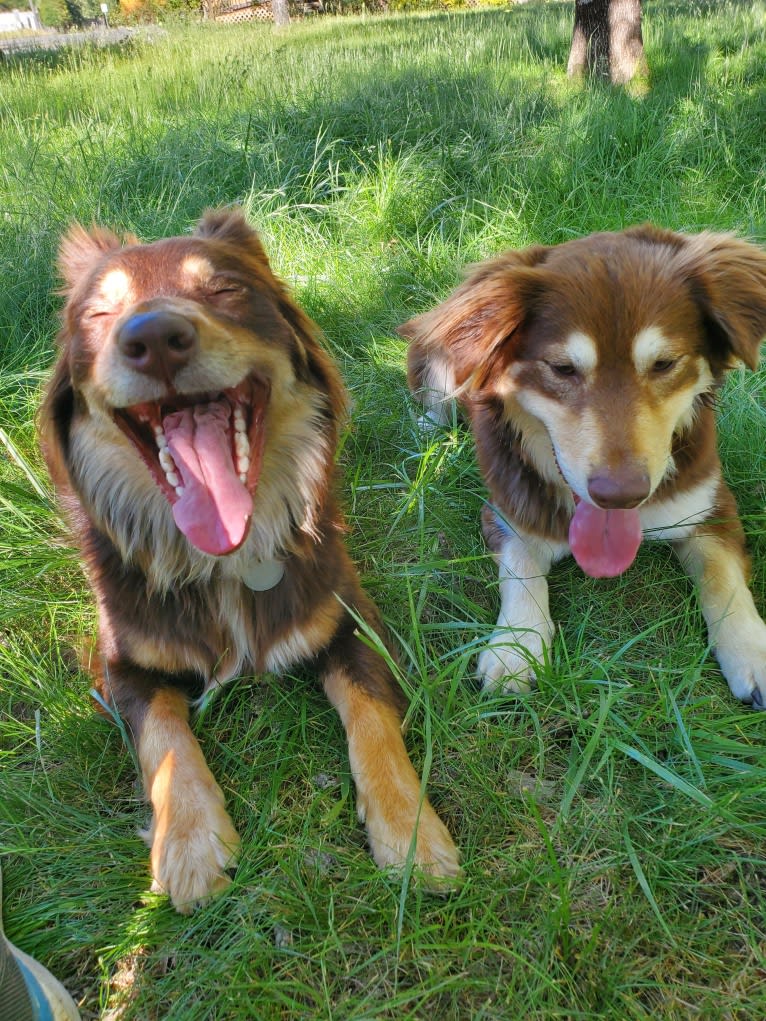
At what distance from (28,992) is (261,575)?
3.48 ft

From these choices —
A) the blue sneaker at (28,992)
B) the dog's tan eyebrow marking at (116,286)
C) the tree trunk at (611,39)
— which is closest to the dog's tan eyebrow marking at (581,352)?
the dog's tan eyebrow marking at (116,286)

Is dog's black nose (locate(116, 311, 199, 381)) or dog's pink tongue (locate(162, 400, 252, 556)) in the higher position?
dog's black nose (locate(116, 311, 199, 381))

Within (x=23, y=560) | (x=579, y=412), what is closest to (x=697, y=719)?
(x=579, y=412)

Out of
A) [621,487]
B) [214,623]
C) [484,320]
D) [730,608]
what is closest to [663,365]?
[621,487]

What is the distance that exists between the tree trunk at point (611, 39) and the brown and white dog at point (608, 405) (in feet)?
15.3

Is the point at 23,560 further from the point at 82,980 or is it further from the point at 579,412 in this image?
the point at 579,412

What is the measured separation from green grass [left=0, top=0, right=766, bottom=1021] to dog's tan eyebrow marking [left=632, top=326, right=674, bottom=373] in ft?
2.56

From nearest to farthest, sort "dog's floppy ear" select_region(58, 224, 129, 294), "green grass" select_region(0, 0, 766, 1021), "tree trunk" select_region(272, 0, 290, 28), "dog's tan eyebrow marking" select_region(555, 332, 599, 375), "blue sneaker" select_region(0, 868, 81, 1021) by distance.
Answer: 1. "blue sneaker" select_region(0, 868, 81, 1021)
2. "green grass" select_region(0, 0, 766, 1021)
3. "dog's tan eyebrow marking" select_region(555, 332, 599, 375)
4. "dog's floppy ear" select_region(58, 224, 129, 294)
5. "tree trunk" select_region(272, 0, 290, 28)

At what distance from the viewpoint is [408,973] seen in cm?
148

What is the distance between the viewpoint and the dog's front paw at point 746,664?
1977 mm

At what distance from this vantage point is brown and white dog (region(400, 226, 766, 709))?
1.94 metres

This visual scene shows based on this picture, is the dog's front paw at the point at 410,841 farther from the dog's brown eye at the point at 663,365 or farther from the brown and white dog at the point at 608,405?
the dog's brown eye at the point at 663,365

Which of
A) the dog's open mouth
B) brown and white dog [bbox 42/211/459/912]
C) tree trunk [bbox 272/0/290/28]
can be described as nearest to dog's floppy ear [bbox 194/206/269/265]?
brown and white dog [bbox 42/211/459/912]

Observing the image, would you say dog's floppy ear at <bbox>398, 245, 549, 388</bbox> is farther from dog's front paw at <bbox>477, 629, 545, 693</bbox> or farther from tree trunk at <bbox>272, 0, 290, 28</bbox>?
tree trunk at <bbox>272, 0, 290, 28</bbox>
